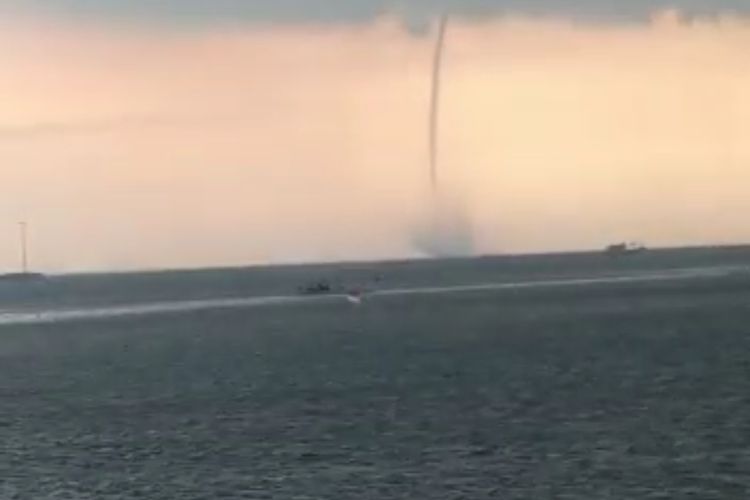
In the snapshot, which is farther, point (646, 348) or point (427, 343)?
point (427, 343)

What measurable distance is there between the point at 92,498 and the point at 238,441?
16.7 m

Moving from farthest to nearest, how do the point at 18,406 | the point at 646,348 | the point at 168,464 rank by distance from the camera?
the point at 646,348, the point at 18,406, the point at 168,464

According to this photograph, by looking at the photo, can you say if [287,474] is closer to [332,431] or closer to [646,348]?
[332,431]

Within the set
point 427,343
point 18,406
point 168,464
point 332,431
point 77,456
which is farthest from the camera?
point 427,343

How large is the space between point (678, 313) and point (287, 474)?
389 ft

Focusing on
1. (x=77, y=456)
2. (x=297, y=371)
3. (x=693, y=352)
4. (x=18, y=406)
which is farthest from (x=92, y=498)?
(x=693, y=352)

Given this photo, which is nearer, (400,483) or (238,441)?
(400,483)

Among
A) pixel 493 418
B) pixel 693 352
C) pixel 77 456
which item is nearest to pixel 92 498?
pixel 77 456

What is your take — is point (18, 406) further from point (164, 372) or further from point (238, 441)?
point (238, 441)

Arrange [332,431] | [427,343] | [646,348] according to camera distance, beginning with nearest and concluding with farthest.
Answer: [332,431] < [646,348] < [427,343]

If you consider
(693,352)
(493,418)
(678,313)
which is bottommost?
(678,313)

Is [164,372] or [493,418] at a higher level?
[493,418]

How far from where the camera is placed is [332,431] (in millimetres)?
76562

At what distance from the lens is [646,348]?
12712cm
